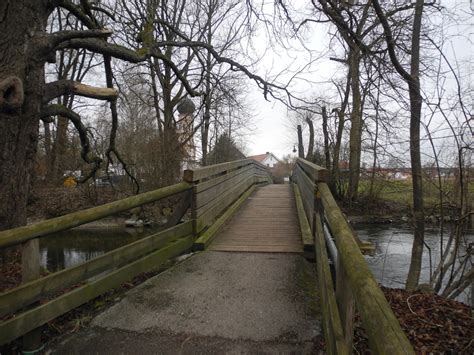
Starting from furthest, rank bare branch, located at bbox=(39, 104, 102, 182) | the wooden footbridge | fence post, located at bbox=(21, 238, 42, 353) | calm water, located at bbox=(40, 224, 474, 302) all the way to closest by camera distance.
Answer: calm water, located at bbox=(40, 224, 474, 302)
bare branch, located at bbox=(39, 104, 102, 182)
fence post, located at bbox=(21, 238, 42, 353)
the wooden footbridge

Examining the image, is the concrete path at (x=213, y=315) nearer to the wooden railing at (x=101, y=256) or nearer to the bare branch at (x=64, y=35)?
the wooden railing at (x=101, y=256)

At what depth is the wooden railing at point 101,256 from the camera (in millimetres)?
2379

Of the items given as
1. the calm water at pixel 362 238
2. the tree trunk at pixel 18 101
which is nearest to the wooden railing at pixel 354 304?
the tree trunk at pixel 18 101

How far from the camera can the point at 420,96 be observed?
5.76 m

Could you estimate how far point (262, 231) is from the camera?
6.19m

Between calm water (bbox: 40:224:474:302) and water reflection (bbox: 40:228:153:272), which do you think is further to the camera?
water reflection (bbox: 40:228:153:272)

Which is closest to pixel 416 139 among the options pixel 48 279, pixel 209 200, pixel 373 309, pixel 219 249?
pixel 209 200

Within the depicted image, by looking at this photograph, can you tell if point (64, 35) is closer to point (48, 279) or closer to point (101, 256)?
point (101, 256)

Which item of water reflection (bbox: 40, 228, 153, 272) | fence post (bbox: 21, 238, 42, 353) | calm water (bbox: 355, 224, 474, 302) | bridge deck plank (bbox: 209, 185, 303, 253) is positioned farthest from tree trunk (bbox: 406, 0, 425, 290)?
water reflection (bbox: 40, 228, 153, 272)

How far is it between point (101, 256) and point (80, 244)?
11.7m

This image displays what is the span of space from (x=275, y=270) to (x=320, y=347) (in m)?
1.61

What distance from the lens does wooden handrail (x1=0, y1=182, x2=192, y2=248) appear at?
7.70 feet

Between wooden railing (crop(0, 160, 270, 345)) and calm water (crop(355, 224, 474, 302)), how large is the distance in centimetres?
348

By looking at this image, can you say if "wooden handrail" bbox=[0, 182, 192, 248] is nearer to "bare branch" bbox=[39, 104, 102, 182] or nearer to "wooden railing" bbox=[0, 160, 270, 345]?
"wooden railing" bbox=[0, 160, 270, 345]
